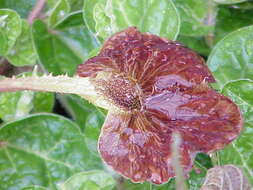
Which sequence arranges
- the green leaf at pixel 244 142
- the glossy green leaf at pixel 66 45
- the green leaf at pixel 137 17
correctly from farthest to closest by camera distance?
the glossy green leaf at pixel 66 45 → the green leaf at pixel 137 17 → the green leaf at pixel 244 142

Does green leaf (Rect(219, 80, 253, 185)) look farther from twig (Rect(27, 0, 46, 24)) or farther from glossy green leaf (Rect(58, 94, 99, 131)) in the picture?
twig (Rect(27, 0, 46, 24))

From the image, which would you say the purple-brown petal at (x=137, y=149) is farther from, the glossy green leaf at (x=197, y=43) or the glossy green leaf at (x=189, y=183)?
the glossy green leaf at (x=197, y=43)

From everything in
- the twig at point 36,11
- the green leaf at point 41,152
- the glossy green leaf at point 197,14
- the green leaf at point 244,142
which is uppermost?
the glossy green leaf at point 197,14

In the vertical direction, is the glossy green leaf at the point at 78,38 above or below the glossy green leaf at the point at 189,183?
above

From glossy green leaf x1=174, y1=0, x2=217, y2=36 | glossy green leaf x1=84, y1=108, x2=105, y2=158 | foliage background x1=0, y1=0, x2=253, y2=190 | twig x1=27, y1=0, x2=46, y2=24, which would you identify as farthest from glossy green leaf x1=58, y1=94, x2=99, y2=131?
glossy green leaf x1=174, y1=0, x2=217, y2=36

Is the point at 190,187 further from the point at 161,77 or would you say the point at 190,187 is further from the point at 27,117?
the point at 27,117

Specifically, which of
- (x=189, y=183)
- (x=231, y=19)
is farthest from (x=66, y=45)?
(x=189, y=183)

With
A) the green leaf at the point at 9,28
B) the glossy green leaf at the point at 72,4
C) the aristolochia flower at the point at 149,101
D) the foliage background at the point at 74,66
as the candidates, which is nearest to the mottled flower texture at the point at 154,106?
the aristolochia flower at the point at 149,101

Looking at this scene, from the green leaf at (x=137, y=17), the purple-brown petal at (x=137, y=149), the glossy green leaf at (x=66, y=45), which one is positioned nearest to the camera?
the purple-brown petal at (x=137, y=149)

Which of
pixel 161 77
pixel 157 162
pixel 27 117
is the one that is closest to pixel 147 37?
pixel 161 77
